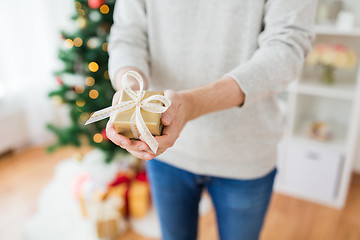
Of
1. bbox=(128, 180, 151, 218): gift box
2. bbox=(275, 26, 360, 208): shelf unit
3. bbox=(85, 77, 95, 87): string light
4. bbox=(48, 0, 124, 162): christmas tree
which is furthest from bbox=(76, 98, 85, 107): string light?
bbox=(275, 26, 360, 208): shelf unit

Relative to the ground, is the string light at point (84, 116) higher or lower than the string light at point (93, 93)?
lower

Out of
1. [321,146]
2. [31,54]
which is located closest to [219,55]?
[321,146]

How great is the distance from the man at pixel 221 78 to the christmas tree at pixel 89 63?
91cm

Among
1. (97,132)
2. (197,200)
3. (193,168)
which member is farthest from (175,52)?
(97,132)

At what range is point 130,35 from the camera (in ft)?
2.95

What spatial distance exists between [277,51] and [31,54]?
2.54 m

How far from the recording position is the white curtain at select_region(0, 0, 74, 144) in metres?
2.53

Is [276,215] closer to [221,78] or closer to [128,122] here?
[221,78]

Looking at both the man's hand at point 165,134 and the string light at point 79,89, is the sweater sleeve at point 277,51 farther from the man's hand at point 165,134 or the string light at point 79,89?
the string light at point 79,89

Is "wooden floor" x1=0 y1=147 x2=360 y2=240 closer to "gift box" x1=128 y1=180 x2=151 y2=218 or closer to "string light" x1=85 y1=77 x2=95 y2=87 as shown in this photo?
"gift box" x1=128 y1=180 x2=151 y2=218

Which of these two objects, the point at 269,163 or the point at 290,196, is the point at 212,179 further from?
the point at 290,196

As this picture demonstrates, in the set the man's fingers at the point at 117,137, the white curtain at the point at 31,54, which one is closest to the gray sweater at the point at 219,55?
the man's fingers at the point at 117,137

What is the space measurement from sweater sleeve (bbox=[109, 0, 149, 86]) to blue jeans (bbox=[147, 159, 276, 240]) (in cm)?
33

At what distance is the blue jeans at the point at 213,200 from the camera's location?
2.91 feet
